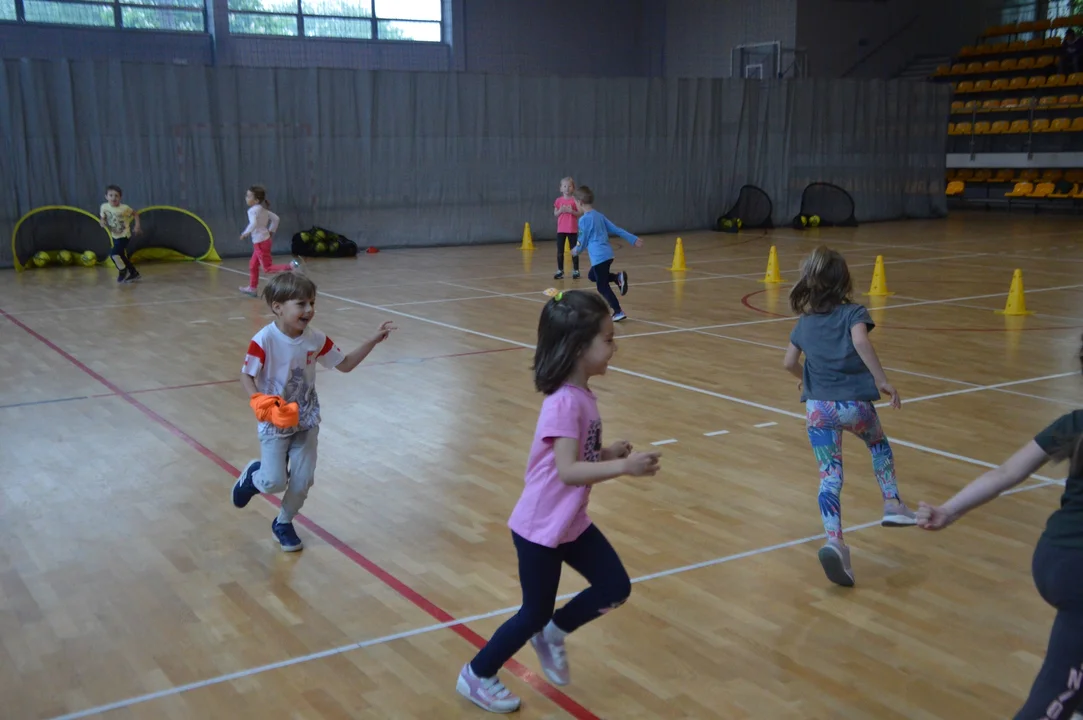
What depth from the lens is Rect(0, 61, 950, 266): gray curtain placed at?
17969 mm

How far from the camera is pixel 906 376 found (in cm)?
888

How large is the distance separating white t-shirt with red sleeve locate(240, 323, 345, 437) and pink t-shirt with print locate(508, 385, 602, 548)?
1880 millimetres

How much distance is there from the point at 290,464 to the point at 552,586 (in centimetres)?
200

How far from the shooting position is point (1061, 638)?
2541 mm

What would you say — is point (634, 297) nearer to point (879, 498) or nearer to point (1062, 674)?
point (879, 498)

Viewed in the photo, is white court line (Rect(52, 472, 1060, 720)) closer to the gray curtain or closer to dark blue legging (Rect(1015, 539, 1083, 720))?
Result: dark blue legging (Rect(1015, 539, 1083, 720))

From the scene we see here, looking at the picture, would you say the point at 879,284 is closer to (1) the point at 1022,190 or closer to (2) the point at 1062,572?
(2) the point at 1062,572

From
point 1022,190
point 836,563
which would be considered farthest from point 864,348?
point 1022,190

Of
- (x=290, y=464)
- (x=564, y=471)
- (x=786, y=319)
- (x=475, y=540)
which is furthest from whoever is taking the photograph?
(x=786, y=319)

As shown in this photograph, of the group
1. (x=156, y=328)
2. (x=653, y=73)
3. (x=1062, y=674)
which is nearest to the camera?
(x=1062, y=674)

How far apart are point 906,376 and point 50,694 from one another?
278 inches

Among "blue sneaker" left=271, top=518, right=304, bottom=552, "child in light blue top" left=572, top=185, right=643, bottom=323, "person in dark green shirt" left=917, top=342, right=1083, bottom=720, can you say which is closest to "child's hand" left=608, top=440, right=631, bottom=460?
"person in dark green shirt" left=917, top=342, right=1083, bottom=720

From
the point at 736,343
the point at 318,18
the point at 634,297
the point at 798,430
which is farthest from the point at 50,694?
the point at 318,18

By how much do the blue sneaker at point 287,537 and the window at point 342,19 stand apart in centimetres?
2177
